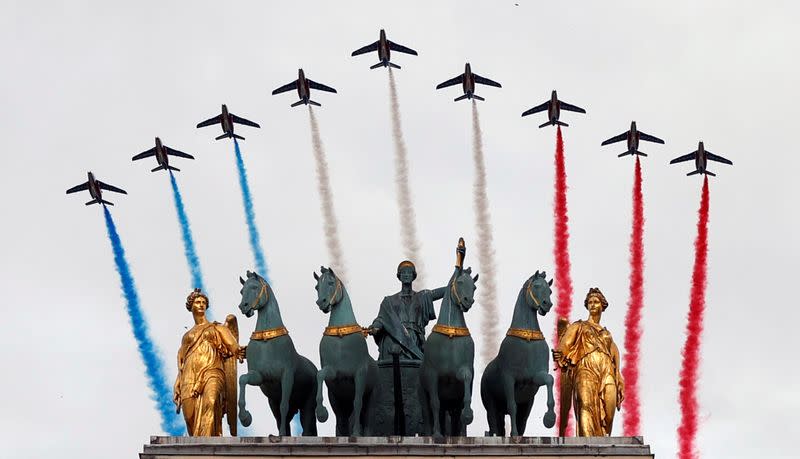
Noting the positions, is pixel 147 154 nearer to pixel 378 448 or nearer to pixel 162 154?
pixel 162 154

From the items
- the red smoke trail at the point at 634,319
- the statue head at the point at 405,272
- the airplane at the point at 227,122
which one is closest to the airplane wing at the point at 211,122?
the airplane at the point at 227,122

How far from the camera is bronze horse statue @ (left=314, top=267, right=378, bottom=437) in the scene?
101 metres

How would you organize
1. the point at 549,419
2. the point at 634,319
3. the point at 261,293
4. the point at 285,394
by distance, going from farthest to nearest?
1. the point at 634,319
2. the point at 261,293
3. the point at 285,394
4. the point at 549,419

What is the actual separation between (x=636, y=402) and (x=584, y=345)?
72.7 feet

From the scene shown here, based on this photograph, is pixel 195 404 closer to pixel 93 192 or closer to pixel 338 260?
pixel 338 260

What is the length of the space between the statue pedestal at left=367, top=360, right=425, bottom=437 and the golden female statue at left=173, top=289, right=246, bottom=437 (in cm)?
499

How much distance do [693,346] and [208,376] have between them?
37476 mm

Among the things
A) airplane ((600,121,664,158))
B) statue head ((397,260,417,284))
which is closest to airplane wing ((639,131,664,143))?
airplane ((600,121,664,158))

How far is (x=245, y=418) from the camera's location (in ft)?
330

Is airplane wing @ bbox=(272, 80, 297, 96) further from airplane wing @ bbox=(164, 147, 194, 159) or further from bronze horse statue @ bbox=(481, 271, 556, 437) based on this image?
bronze horse statue @ bbox=(481, 271, 556, 437)

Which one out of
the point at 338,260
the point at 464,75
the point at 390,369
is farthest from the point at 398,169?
the point at 390,369

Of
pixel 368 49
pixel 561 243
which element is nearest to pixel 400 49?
pixel 368 49

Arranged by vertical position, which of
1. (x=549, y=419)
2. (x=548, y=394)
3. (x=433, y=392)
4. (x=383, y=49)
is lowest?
(x=549, y=419)

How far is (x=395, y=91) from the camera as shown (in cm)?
14888
